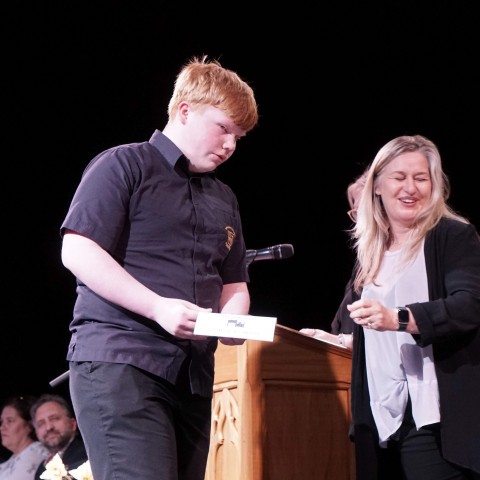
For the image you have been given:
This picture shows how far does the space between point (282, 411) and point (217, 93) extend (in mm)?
1234

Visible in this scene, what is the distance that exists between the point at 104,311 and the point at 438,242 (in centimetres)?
106

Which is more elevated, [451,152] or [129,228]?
[451,152]

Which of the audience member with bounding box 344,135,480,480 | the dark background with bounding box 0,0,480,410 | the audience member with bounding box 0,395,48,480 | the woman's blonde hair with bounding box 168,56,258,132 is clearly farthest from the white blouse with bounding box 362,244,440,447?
the audience member with bounding box 0,395,48,480

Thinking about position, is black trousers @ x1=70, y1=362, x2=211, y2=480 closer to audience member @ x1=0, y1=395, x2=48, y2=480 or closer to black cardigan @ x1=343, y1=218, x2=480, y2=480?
black cardigan @ x1=343, y1=218, x2=480, y2=480

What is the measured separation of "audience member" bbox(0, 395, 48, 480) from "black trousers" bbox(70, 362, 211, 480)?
4.01 m

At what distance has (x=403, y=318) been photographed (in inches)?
85.6

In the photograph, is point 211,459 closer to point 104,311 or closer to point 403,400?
point 403,400

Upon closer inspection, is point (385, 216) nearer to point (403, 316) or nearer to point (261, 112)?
point (403, 316)

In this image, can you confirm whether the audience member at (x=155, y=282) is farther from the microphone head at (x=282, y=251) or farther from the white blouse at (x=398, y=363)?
the microphone head at (x=282, y=251)

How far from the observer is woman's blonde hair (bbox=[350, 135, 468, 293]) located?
7.90ft

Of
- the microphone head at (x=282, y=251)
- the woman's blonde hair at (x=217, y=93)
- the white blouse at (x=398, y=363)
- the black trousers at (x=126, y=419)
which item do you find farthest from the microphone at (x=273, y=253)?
the black trousers at (x=126, y=419)

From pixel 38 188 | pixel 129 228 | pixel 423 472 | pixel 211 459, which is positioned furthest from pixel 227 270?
pixel 38 188

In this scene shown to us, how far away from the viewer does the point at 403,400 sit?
88.1 inches

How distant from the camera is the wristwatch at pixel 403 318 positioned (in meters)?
2.17
